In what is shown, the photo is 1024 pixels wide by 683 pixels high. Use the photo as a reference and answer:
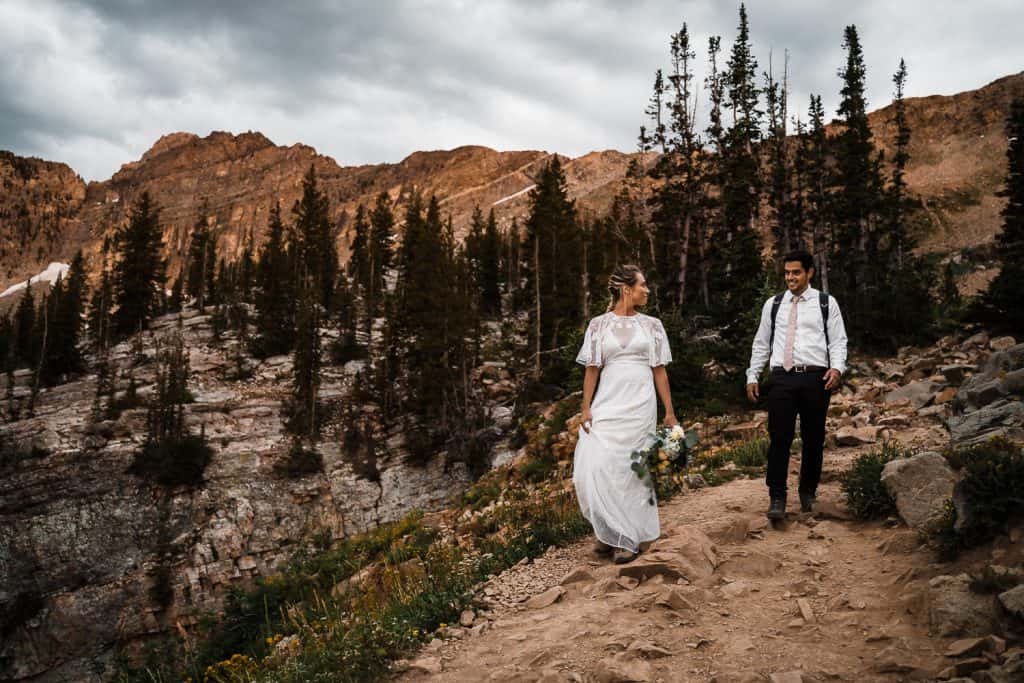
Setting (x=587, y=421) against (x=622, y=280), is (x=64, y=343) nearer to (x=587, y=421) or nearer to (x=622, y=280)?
(x=587, y=421)

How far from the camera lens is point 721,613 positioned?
171 inches

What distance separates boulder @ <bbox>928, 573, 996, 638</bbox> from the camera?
344 cm

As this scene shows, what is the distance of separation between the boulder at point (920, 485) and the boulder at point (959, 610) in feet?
3.39

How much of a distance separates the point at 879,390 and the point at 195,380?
36.5 m

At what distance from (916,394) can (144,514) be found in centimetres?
2705

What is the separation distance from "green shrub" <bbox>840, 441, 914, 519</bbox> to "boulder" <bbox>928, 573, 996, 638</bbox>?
5.91ft

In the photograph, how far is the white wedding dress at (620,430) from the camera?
544 cm

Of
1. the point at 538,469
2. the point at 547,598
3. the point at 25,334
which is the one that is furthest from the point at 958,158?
the point at 25,334

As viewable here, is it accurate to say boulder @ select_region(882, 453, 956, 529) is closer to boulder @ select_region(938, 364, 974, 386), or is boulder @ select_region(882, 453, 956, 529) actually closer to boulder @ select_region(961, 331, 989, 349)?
boulder @ select_region(938, 364, 974, 386)

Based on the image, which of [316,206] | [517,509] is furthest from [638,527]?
[316,206]

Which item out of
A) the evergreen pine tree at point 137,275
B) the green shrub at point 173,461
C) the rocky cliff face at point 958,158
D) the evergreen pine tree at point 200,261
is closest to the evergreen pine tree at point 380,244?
the evergreen pine tree at point 200,261

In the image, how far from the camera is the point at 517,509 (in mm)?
10430

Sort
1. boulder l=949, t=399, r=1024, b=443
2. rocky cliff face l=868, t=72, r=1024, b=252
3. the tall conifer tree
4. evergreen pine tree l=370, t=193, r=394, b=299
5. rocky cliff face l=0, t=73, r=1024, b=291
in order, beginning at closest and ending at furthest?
boulder l=949, t=399, r=1024, b=443
the tall conifer tree
evergreen pine tree l=370, t=193, r=394, b=299
rocky cliff face l=868, t=72, r=1024, b=252
rocky cliff face l=0, t=73, r=1024, b=291

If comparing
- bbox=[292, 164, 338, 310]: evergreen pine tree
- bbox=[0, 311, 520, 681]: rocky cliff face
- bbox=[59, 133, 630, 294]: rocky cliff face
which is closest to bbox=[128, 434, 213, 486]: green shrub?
bbox=[0, 311, 520, 681]: rocky cliff face
